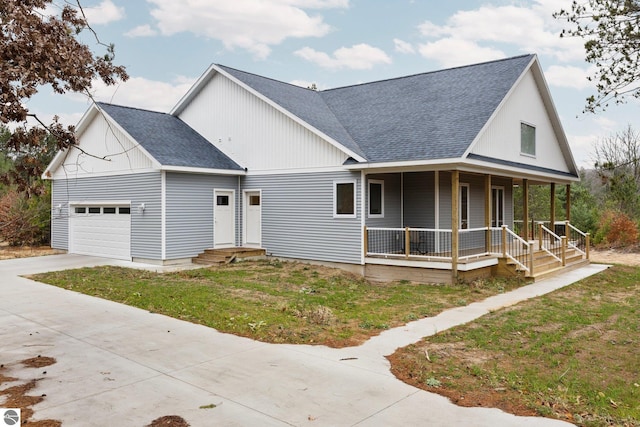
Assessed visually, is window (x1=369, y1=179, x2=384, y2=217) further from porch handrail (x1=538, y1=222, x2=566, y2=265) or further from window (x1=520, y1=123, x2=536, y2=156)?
porch handrail (x1=538, y1=222, x2=566, y2=265)

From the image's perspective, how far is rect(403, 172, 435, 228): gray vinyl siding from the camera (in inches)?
599

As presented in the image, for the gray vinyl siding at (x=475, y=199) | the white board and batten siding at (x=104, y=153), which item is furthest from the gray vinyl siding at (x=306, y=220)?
the gray vinyl siding at (x=475, y=199)

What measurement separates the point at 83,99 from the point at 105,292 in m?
5.52

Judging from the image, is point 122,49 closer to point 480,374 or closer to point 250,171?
point 480,374

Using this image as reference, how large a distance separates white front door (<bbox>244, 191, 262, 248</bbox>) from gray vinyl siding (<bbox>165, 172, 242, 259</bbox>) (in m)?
0.93

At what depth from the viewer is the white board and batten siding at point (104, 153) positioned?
15828 millimetres

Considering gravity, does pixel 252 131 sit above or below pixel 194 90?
below

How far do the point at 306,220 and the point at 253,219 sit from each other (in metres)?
2.53

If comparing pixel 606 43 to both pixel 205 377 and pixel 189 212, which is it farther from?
pixel 189 212

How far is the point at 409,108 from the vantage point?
15984mm

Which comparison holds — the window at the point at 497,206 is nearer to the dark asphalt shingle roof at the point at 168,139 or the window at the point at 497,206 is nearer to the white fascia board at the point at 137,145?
the dark asphalt shingle roof at the point at 168,139

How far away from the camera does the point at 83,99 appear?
22.3 feet

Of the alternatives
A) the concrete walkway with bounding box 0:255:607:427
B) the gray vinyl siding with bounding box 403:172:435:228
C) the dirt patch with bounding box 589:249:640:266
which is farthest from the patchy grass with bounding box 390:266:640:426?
the dirt patch with bounding box 589:249:640:266

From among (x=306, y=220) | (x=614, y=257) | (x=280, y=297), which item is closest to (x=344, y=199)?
(x=306, y=220)
